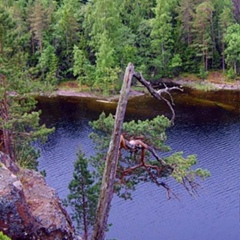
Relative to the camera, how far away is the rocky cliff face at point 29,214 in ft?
31.0

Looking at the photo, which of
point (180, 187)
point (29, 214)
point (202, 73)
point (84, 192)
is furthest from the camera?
point (202, 73)

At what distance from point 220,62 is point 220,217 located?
34294 millimetres

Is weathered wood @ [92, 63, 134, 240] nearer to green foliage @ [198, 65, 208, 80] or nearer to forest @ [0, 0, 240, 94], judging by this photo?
forest @ [0, 0, 240, 94]


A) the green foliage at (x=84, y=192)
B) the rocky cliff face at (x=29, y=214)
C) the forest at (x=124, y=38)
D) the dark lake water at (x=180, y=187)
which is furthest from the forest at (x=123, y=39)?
the rocky cliff face at (x=29, y=214)

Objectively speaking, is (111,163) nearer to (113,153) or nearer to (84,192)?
(113,153)

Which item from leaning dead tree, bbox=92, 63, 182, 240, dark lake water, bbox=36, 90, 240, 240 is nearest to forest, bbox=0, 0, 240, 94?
dark lake water, bbox=36, 90, 240, 240

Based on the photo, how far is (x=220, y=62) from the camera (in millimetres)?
60031

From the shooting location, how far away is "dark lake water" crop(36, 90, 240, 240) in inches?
1123

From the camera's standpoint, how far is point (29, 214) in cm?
988

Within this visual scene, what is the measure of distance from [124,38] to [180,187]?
3014cm

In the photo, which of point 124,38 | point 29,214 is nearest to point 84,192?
point 29,214

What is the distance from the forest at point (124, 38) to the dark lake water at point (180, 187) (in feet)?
32.6

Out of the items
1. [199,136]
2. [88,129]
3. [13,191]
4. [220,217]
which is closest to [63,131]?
[88,129]

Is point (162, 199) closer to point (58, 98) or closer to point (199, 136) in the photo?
point (199, 136)
